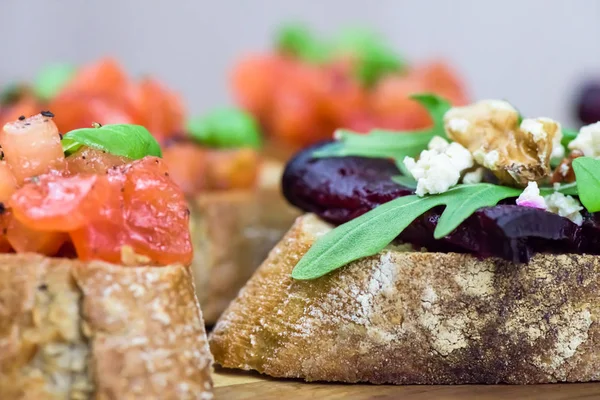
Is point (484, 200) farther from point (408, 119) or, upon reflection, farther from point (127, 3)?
point (127, 3)

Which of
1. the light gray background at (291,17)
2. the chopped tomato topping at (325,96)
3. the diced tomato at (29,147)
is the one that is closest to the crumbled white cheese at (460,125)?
the diced tomato at (29,147)

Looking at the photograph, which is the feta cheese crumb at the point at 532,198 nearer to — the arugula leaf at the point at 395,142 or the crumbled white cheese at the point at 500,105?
the crumbled white cheese at the point at 500,105

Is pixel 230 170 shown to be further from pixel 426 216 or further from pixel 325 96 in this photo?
pixel 426 216

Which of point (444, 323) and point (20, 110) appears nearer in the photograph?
point (444, 323)

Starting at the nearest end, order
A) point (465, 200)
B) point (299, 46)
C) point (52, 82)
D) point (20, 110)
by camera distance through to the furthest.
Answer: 1. point (465, 200)
2. point (20, 110)
3. point (52, 82)
4. point (299, 46)

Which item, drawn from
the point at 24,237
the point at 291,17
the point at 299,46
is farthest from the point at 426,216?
the point at 291,17

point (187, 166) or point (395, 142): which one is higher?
point (395, 142)

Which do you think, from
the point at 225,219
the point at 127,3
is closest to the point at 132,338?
the point at 225,219

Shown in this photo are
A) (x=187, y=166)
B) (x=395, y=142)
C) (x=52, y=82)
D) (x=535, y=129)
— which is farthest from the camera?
(x=52, y=82)
